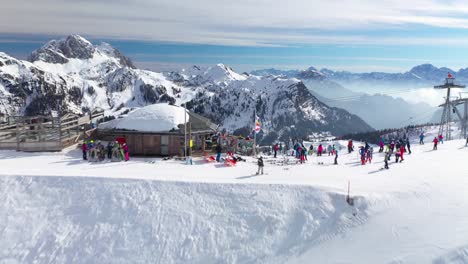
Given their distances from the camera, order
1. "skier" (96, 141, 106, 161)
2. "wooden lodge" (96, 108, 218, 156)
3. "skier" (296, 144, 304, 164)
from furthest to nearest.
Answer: "wooden lodge" (96, 108, 218, 156) < "skier" (296, 144, 304, 164) < "skier" (96, 141, 106, 161)

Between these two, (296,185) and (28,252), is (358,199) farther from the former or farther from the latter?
(28,252)

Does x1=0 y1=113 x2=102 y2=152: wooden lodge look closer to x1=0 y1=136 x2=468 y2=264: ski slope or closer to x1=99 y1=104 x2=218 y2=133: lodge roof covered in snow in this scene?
x1=99 y1=104 x2=218 y2=133: lodge roof covered in snow

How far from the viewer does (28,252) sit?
65.8 ft

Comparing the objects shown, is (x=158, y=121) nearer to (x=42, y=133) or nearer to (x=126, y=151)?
(x=126, y=151)

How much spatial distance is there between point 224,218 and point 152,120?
15337 mm

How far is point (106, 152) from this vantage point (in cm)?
3117

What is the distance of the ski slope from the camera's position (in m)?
19.7

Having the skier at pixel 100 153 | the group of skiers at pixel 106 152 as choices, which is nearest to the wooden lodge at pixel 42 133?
the group of skiers at pixel 106 152

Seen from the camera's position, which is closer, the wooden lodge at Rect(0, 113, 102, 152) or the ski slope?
the ski slope

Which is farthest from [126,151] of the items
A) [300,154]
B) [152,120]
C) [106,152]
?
[300,154]

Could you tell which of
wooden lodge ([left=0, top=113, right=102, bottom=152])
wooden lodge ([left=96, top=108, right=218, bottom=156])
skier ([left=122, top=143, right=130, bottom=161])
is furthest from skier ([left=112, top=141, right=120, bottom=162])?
wooden lodge ([left=0, top=113, right=102, bottom=152])

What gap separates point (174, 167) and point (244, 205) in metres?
8.28

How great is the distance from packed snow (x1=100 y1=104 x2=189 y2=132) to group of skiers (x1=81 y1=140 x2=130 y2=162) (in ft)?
9.67

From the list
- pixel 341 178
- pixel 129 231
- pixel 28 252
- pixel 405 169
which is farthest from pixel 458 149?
pixel 28 252
